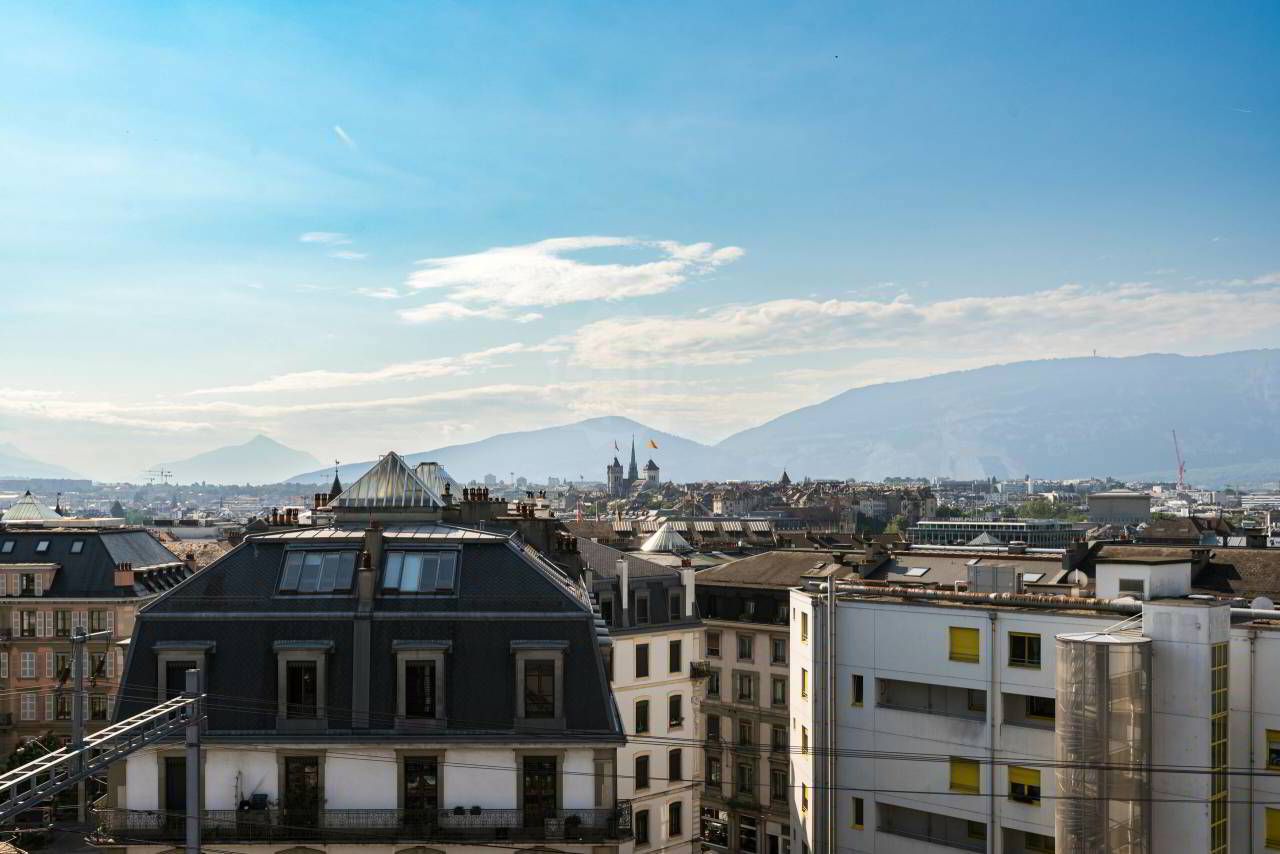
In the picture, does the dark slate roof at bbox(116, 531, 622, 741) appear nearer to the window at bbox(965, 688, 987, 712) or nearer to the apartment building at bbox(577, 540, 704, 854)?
the window at bbox(965, 688, 987, 712)

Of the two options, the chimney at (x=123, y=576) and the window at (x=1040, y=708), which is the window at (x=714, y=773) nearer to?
the window at (x=1040, y=708)

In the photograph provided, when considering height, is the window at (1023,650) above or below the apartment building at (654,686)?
above

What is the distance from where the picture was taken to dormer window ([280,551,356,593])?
4000 centimetres

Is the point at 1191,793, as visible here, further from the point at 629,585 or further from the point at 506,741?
the point at 629,585

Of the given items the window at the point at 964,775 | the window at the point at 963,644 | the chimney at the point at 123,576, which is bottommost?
the window at the point at 964,775

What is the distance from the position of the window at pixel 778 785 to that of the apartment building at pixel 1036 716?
18859 mm

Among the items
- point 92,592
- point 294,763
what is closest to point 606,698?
point 294,763

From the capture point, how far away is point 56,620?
82000mm

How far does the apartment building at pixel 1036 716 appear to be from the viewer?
36.9 metres

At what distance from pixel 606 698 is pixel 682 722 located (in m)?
26.7

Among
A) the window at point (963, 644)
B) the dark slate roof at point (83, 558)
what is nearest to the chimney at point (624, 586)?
the window at point (963, 644)

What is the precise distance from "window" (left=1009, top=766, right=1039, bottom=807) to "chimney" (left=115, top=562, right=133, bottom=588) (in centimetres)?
6444

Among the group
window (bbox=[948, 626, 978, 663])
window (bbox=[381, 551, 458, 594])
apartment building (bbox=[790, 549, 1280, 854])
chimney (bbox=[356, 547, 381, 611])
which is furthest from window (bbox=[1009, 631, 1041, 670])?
chimney (bbox=[356, 547, 381, 611])

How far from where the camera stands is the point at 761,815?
240ft
